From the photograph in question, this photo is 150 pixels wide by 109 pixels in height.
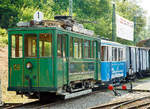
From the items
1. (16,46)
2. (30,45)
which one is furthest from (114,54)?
(16,46)

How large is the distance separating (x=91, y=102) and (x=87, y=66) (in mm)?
1987

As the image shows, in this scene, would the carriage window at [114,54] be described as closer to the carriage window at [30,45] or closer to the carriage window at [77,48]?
the carriage window at [77,48]

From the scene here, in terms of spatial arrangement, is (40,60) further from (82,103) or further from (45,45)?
(82,103)

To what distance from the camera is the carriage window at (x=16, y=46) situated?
39.9 ft

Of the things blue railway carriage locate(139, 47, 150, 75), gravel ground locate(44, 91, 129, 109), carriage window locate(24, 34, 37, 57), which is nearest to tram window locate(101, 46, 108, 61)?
gravel ground locate(44, 91, 129, 109)

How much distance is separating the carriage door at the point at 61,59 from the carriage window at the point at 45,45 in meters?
0.34

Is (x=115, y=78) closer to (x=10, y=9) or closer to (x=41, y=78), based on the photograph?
(x=41, y=78)

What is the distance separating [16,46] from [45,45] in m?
1.09

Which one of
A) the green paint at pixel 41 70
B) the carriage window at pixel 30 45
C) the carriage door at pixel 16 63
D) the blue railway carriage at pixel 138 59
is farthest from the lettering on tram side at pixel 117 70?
the carriage door at pixel 16 63

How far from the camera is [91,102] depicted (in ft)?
43.3

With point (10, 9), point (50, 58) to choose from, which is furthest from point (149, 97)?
point (10, 9)

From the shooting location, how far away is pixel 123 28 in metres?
30.6

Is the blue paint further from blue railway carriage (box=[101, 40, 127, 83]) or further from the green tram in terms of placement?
the green tram

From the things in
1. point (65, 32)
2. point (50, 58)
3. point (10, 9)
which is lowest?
point (50, 58)
